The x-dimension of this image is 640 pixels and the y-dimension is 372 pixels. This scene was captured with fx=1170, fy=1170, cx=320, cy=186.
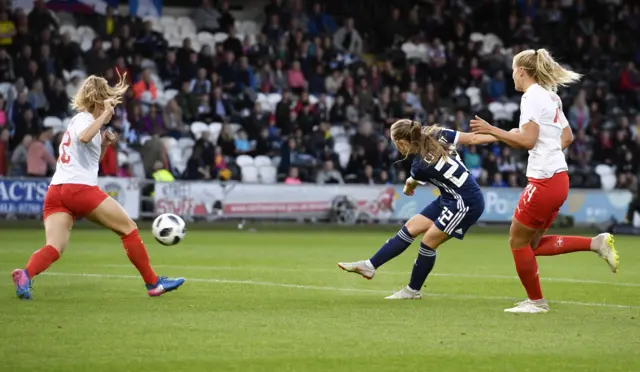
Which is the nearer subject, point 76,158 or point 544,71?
point 544,71

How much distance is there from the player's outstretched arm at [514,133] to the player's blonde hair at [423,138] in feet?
4.81

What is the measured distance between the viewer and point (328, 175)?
27.6 meters

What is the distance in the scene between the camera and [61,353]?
7473 millimetres

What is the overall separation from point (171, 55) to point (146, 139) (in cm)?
333

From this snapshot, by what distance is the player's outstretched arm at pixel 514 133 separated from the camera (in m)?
9.60

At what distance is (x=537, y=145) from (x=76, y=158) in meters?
4.17

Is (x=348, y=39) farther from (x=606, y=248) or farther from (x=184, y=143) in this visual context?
(x=606, y=248)

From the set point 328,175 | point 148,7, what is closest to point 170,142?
point 328,175

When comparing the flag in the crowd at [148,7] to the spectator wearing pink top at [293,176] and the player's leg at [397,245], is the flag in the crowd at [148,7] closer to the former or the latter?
the spectator wearing pink top at [293,176]

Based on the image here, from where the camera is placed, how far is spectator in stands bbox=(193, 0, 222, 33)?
3222 centimetres

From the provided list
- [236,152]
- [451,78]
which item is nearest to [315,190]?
[236,152]

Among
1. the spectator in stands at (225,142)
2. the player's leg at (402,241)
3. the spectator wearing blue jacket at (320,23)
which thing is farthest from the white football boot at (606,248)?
the spectator wearing blue jacket at (320,23)

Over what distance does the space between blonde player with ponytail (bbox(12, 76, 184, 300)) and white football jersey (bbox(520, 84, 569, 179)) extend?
3.64 metres

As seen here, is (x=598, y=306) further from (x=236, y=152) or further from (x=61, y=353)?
(x=236, y=152)
